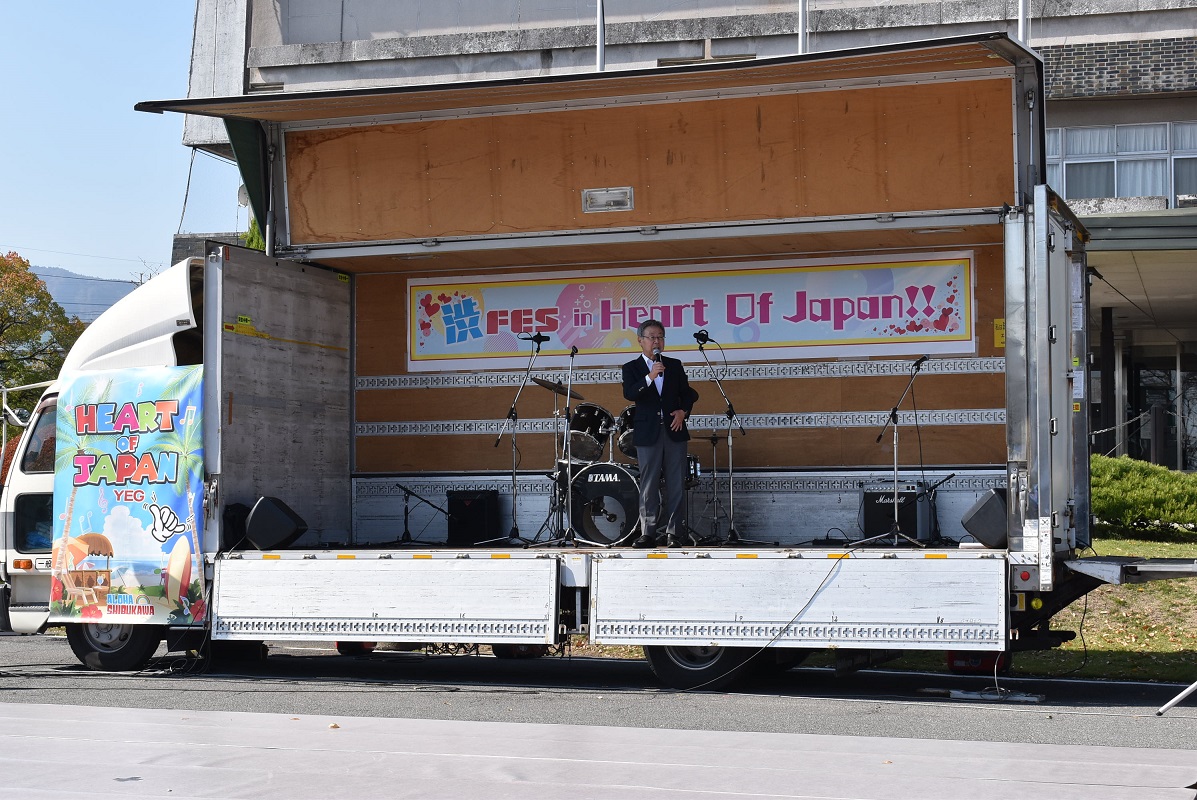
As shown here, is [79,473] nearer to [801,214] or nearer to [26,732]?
[26,732]

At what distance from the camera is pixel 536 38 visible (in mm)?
23469

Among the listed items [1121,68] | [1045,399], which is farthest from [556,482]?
[1121,68]

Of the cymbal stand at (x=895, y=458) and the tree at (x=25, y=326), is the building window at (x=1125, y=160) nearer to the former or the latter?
the cymbal stand at (x=895, y=458)

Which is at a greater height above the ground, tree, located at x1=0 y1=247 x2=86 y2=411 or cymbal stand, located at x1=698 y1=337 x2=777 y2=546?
tree, located at x1=0 y1=247 x2=86 y2=411

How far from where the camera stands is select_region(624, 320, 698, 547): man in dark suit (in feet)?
35.7

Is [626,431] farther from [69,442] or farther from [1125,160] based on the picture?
[1125,160]

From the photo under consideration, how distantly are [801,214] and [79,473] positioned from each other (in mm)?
6108

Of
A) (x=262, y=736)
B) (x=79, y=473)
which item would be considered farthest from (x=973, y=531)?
(x=79, y=473)

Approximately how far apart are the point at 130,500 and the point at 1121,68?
18.2 metres

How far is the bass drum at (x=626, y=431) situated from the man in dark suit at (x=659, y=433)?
44 centimetres

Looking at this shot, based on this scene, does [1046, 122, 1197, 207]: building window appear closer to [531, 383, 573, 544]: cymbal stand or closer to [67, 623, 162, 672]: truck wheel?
[531, 383, 573, 544]: cymbal stand

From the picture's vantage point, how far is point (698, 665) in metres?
10.2

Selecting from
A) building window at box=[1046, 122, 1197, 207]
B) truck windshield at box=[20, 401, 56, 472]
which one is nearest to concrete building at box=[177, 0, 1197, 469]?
building window at box=[1046, 122, 1197, 207]

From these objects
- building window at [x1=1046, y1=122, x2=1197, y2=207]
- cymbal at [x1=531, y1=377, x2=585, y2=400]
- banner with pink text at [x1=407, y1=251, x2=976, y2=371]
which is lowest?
cymbal at [x1=531, y1=377, x2=585, y2=400]
